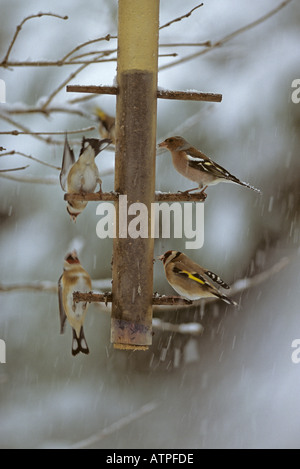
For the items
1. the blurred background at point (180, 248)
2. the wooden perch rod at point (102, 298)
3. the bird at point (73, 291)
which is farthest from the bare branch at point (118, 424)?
the wooden perch rod at point (102, 298)

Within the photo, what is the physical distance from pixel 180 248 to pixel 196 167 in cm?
290

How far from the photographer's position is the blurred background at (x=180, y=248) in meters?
7.52

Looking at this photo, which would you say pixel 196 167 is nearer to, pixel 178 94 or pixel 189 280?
pixel 178 94

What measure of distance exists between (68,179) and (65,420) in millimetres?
4533

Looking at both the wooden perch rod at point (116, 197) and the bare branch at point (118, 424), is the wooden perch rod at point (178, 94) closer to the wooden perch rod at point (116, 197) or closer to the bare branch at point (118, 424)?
the wooden perch rod at point (116, 197)

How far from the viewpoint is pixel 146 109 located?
A: 4129 millimetres

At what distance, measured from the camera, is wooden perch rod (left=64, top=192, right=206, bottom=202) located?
391cm

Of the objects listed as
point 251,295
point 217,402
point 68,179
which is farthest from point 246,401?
point 68,179

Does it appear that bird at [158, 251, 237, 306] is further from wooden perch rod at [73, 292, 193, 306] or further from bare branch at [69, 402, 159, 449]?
bare branch at [69, 402, 159, 449]

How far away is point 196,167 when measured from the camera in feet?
14.2

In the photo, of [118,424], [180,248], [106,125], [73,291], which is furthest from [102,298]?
[118,424]

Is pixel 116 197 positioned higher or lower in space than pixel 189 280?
higher

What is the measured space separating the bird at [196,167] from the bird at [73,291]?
0.84 meters
